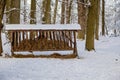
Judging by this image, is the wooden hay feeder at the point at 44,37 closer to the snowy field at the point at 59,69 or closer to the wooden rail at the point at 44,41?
the wooden rail at the point at 44,41

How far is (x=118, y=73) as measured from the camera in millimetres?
10898

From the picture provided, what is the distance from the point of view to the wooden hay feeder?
14.8 metres

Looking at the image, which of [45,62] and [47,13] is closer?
[45,62]

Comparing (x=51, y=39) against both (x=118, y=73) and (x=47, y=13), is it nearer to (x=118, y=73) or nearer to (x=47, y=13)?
(x=118, y=73)

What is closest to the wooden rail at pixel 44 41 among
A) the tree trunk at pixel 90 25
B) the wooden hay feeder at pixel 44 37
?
the wooden hay feeder at pixel 44 37

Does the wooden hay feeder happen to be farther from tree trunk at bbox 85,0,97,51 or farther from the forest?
tree trunk at bbox 85,0,97,51

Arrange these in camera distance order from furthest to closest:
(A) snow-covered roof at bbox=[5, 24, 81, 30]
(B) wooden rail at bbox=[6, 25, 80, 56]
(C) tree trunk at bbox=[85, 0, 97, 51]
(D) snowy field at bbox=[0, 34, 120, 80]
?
(C) tree trunk at bbox=[85, 0, 97, 51] → (B) wooden rail at bbox=[6, 25, 80, 56] → (A) snow-covered roof at bbox=[5, 24, 81, 30] → (D) snowy field at bbox=[0, 34, 120, 80]

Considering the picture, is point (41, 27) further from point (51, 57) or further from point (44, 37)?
point (51, 57)

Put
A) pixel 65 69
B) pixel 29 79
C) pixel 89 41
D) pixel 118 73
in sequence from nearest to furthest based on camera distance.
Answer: pixel 29 79 → pixel 118 73 → pixel 65 69 → pixel 89 41

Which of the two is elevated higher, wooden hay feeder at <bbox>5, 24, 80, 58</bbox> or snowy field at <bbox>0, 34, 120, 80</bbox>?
wooden hay feeder at <bbox>5, 24, 80, 58</bbox>

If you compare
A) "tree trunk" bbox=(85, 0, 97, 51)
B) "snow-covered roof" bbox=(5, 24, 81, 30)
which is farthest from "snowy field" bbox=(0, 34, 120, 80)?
"tree trunk" bbox=(85, 0, 97, 51)

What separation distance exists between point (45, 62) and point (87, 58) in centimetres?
243

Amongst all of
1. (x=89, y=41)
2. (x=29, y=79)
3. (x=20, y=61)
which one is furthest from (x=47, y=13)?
(x=29, y=79)

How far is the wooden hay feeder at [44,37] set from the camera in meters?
14.8
